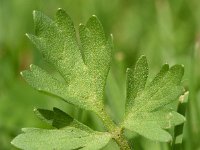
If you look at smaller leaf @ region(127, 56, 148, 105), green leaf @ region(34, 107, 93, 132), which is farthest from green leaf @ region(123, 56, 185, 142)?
green leaf @ region(34, 107, 93, 132)

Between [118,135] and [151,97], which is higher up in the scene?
[151,97]

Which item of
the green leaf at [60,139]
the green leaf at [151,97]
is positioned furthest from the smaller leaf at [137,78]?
the green leaf at [60,139]

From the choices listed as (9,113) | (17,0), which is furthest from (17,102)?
(17,0)

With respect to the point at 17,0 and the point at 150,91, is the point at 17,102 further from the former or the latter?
the point at 150,91

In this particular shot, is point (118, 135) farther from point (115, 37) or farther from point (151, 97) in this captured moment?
point (115, 37)

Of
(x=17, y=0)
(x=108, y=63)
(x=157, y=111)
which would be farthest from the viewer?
(x=17, y=0)

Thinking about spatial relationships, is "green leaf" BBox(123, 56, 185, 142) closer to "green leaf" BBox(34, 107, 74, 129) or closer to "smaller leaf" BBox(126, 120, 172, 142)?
"smaller leaf" BBox(126, 120, 172, 142)

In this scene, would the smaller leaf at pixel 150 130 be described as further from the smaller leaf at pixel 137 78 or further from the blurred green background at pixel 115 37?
the blurred green background at pixel 115 37

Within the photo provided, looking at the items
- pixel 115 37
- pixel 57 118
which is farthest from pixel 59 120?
pixel 115 37
